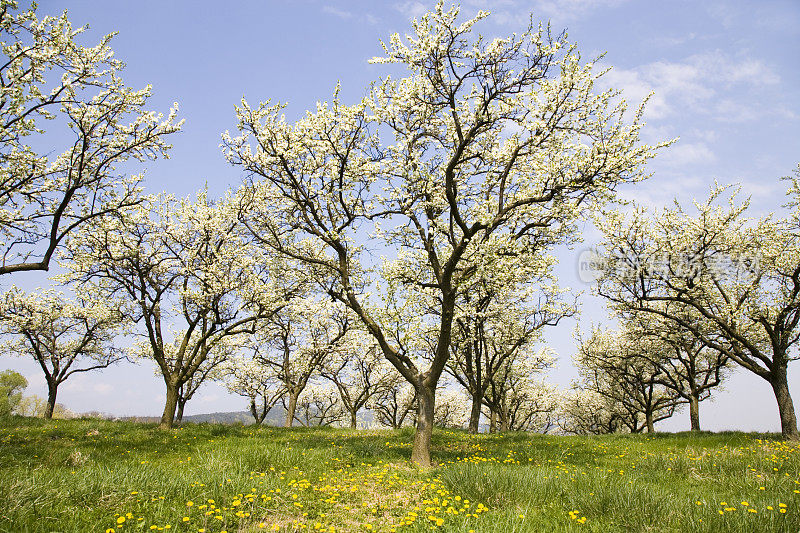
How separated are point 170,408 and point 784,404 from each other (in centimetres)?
2642

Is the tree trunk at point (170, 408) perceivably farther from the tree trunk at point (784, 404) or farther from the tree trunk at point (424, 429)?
the tree trunk at point (784, 404)

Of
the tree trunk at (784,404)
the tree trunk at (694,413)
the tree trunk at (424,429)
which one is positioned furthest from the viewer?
the tree trunk at (694,413)

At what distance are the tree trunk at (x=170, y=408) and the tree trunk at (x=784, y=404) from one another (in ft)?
84.1

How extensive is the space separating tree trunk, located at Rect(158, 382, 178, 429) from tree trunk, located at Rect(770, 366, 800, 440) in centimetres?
2564

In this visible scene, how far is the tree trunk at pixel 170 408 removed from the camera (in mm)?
17719

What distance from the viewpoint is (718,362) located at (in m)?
27.8

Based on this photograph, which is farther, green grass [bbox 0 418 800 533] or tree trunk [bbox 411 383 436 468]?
tree trunk [bbox 411 383 436 468]

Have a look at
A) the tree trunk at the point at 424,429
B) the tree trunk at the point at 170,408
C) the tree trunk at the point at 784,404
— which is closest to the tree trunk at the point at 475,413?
the tree trunk at the point at 424,429

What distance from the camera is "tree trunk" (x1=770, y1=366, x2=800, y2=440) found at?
16888mm

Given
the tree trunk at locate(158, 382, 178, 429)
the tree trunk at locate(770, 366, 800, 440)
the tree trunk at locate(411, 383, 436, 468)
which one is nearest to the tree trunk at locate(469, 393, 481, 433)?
the tree trunk at locate(411, 383, 436, 468)

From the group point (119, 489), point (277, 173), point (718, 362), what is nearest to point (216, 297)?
point (277, 173)

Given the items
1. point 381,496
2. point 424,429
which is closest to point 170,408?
point 424,429

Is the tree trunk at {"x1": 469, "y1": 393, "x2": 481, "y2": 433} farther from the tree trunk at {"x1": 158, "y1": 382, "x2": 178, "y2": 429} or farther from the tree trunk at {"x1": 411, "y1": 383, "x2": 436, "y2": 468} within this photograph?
the tree trunk at {"x1": 158, "y1": 382, "x2": 178, "y2": 429}

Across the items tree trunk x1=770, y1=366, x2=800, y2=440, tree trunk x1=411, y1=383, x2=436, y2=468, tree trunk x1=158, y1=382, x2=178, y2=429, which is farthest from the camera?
tree trunk x1=158, y1=382, x2=178, y2=429
